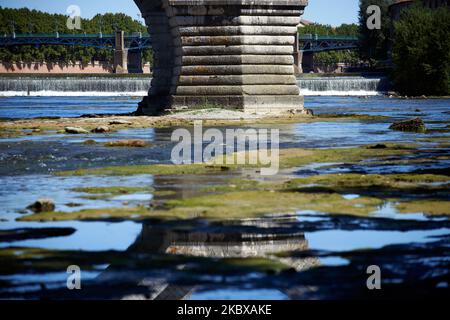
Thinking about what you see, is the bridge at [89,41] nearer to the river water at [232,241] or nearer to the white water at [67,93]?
the white water at [67,93]

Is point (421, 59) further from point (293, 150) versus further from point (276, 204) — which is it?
point (276, 204)

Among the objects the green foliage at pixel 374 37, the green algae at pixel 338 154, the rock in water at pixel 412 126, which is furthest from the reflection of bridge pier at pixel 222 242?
the green foliage at pixel 374 37

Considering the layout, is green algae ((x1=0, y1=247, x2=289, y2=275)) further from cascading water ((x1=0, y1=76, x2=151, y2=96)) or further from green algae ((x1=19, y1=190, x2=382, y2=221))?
cascading water ((x1=0, y1=76, x2=151, y2=96))

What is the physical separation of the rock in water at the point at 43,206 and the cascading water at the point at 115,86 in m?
80.7

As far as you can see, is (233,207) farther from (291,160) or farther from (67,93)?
(67,93)

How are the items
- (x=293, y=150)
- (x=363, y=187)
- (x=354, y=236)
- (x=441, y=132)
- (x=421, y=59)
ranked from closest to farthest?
(x=354, y=236), (x=363, y=187), (x=293, y=150), (x=441, y=132), (x=421, y=59)

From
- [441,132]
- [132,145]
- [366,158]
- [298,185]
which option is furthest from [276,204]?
[441,132]

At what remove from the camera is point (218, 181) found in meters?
15.0

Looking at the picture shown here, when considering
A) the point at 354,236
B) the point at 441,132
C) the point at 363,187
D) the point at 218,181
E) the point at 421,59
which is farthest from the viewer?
the point at 421,59

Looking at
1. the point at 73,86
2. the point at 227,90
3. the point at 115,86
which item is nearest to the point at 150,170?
the point at 227,90

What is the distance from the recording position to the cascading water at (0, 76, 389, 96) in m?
93.3

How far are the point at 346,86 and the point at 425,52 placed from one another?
13.9 m

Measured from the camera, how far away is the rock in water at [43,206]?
38.5 ft
